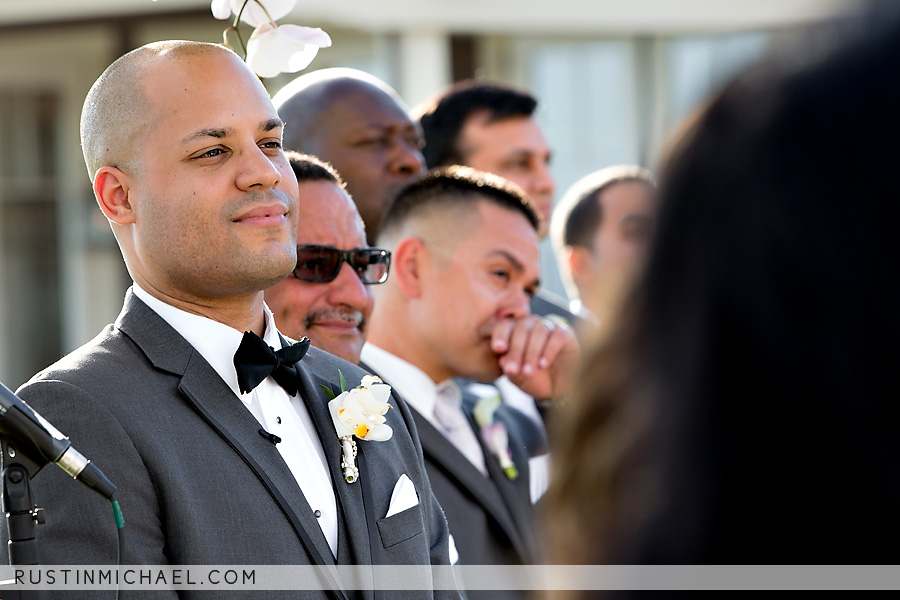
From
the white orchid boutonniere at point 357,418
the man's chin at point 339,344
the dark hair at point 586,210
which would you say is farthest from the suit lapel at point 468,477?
the dark hair at point 586,210

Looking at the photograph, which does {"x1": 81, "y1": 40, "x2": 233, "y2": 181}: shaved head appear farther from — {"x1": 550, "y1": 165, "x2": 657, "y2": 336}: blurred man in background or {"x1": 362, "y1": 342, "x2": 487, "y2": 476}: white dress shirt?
{"x1": 550, "y1": 165, "x2": 657, "y2": 336}: blurred man in background

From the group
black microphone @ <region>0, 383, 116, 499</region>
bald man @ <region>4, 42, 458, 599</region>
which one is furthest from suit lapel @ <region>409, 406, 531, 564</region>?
black microphone @ <region>0, 383, 116, 499</region>

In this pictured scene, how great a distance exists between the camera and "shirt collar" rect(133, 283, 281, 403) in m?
2.06

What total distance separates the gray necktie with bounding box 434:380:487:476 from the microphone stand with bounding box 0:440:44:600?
1.75 meters

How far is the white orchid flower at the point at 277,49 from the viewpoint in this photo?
2.39m

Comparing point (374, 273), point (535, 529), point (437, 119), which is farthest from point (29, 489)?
point (437, 119)

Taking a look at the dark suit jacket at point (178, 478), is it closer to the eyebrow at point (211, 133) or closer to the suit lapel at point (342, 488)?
the suit lapel at point (342, 488)

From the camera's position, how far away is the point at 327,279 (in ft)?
9.66

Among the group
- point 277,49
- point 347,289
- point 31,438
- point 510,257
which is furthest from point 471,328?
point 31,438

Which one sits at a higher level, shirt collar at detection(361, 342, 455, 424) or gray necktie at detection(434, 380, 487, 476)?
shirt collar at detection(361, 342, 455, 424)

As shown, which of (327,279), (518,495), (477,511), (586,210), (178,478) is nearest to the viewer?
(178,478)

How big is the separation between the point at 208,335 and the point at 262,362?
13 cm

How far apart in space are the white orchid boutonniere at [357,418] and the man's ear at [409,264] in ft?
4.69

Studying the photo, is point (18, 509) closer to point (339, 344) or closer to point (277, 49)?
point (277, 49)
